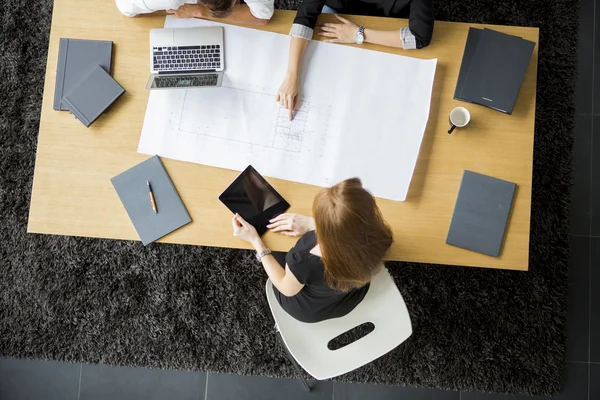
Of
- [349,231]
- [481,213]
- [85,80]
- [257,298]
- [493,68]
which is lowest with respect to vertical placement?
→ [257,298]

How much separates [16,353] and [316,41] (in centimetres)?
186

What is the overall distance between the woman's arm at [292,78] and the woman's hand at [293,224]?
31 centimetres

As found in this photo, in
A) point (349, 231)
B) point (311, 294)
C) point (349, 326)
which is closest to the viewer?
point (349, 231)

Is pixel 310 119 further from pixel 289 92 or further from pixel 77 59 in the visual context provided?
pixel 77 59

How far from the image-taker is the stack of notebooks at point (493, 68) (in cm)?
146

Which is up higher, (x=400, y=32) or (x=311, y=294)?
(x=400, y=32)

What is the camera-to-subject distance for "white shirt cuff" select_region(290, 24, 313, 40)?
146 centimetres

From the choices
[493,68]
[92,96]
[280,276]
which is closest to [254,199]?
[280,276]

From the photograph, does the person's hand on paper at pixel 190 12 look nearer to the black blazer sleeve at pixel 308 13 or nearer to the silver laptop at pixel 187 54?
the silver laptop at pixel 187 54

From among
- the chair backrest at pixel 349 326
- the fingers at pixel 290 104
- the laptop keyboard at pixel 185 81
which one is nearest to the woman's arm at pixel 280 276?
the chair backrest at pixel 349 326

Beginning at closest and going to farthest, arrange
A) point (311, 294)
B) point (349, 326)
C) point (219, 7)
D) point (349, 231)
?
point (349, 231)
point (219, 7)
point (311, 294)
point (349, 326)

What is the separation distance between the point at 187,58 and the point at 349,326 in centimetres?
102

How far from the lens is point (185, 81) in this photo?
1473mm

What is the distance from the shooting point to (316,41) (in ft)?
4.93
